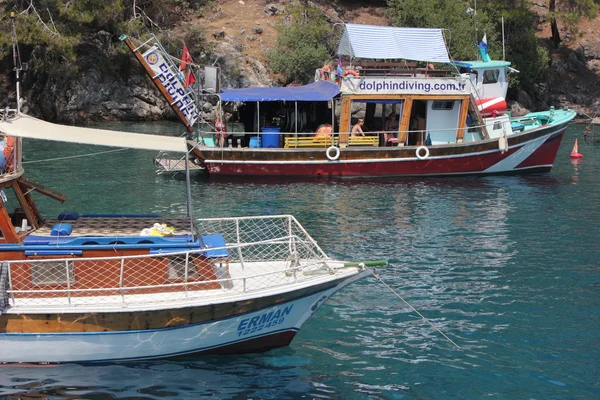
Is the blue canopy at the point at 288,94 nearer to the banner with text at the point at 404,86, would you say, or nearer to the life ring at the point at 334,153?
the banner with text at the point at 404,86

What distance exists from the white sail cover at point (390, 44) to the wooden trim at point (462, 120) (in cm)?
210

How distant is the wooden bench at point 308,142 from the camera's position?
30328 mm

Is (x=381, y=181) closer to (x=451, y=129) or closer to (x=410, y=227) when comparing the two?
(x=451, y=129)

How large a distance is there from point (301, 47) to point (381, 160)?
74.1ft

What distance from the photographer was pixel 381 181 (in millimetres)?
29906

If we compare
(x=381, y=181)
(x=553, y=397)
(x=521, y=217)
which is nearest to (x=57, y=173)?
(x=381, y=181)

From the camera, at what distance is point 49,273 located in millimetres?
12508

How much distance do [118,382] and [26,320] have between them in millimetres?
1749

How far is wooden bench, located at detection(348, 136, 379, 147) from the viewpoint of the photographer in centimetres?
3069

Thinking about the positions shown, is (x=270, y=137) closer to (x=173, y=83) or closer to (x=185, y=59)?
(x=173, y=83)

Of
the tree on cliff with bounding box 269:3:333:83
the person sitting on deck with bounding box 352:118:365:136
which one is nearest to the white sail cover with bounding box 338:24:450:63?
the person sitting on deck with bounding box 352:118:365:136

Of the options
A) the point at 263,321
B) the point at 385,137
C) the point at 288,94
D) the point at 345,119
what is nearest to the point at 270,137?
the point at 288,94

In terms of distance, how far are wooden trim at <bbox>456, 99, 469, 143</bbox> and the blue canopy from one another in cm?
518

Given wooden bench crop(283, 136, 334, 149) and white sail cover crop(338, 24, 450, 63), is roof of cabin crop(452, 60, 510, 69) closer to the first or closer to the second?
white sail cover crop(338, 24, 450, 63)
